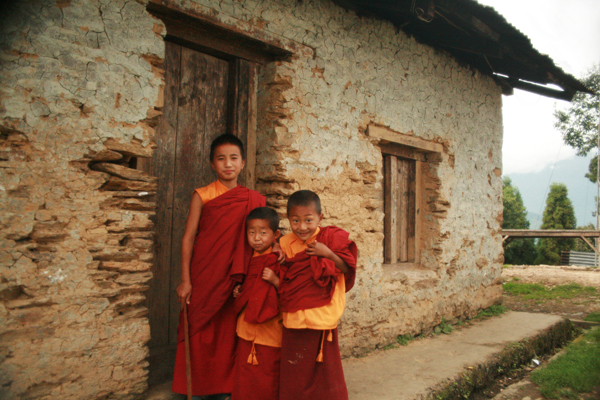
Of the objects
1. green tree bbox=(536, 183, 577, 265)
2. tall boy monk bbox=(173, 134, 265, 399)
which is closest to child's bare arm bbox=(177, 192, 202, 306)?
tall boy monk bbox=(173, 134, 265, 399)

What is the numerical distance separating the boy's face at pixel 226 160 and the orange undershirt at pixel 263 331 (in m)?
0.52

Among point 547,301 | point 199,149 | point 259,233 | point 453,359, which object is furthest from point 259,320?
point 547,301

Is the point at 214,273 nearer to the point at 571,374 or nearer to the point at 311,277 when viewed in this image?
the point at 311,277

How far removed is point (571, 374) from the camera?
340 cm

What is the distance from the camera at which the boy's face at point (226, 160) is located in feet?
7.57

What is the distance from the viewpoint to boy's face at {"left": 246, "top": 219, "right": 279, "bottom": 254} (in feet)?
7.21

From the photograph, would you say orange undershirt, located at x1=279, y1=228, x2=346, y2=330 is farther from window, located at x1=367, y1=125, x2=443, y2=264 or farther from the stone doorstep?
window, located at x1=367, y1=125, x2=443, y2=264

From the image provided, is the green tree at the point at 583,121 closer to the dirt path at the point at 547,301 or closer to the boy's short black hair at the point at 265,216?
the dirt path at the point at 547,301

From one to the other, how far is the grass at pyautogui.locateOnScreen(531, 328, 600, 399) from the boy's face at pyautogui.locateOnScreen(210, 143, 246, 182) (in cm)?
306

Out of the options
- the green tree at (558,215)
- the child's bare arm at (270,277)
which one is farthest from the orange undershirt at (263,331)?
the green tree at (558,215)

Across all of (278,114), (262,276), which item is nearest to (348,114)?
(278,114)

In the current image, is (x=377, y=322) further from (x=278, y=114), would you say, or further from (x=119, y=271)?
(x=119, y=271)

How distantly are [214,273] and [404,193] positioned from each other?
3084 mm

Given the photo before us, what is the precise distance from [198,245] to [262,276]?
0.43 metres
